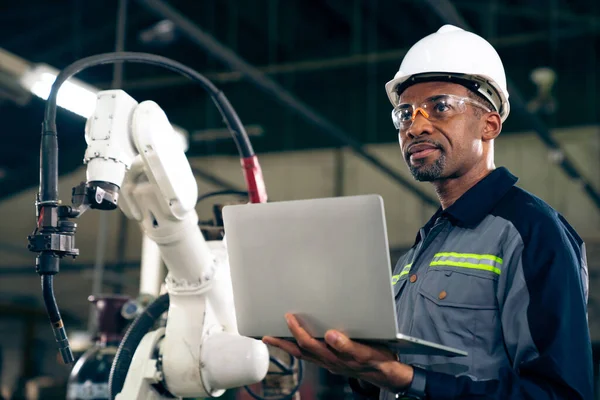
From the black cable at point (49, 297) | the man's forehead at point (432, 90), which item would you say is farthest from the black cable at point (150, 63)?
the man's forehead at point (432, 90)

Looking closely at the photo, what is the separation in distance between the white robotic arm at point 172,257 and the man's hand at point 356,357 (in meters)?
0.71

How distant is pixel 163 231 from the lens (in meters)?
2.23

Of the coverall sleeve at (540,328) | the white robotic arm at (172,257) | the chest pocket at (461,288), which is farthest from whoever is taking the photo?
the white robotic arm at (172,257)

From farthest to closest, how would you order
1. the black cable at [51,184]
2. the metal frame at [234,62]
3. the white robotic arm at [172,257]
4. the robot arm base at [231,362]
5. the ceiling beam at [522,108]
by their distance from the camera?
the metal frame at [234,62] < the ceiling beam at [522,108] < the robot arm base at [231,362] < the white robotic arm at [172,257] < the black cable at [51,184]

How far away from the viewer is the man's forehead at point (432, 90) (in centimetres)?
195

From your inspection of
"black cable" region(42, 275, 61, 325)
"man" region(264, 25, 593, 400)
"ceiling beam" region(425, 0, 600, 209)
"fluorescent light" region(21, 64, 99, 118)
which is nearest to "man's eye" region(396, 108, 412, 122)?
"man" region(264, 25, 593, 400)

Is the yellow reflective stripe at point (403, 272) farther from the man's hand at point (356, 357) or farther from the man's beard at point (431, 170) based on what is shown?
the man's hand at point (356, 357)

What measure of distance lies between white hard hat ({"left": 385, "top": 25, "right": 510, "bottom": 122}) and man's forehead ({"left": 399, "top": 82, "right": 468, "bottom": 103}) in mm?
13

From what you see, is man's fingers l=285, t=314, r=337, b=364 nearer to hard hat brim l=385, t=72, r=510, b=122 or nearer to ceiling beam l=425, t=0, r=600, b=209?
hard hat brim l=385, t=72, r=510, b=122

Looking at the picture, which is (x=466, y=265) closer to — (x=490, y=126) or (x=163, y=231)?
(x=490, y=126)

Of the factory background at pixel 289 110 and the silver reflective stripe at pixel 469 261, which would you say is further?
the factory background at pixel 289 110

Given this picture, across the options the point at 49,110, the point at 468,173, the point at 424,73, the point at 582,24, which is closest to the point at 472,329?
the point at 468,173

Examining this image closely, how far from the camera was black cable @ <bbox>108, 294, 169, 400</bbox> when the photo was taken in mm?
2334

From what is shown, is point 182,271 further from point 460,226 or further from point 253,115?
point 253,115
